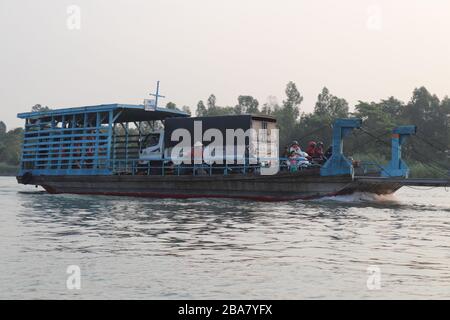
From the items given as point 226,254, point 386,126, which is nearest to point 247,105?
point 386,126

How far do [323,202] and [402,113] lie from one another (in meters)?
70.7

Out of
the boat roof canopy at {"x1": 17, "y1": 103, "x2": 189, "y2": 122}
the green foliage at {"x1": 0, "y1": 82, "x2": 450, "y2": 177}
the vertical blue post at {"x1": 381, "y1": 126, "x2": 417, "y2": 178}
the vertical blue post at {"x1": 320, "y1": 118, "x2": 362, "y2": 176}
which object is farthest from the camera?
the green foliage at {"x1": 0, "y1": 82, "x2": 450, "y2": 177}

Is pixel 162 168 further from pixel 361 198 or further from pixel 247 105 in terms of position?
pixel 247 105

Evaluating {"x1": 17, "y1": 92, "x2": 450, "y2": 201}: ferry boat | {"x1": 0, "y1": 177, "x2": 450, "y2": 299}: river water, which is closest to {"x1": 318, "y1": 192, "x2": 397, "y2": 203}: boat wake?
Answer: {"x1": 17, "y1": 92, "x2": 450, "y2": 201}: ferry boat

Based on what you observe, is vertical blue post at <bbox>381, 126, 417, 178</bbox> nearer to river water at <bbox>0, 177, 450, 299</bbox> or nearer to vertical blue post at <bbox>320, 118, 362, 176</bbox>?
vertical blue post at <bbox>320, 118, 362, 176</bbox>

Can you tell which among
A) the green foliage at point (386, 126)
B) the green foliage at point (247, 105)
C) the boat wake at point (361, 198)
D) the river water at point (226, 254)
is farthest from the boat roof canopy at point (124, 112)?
the green foliage at point (247, 105)

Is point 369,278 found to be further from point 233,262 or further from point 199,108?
point 199,108

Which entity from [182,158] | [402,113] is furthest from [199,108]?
[182,158]

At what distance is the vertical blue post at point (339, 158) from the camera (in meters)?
24.8

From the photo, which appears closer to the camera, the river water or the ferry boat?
the river water

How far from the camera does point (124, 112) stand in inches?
1282

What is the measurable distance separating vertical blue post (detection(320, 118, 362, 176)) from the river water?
3.74 m

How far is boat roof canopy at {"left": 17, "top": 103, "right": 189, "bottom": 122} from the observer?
3089cm

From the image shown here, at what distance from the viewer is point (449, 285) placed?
361 inches
